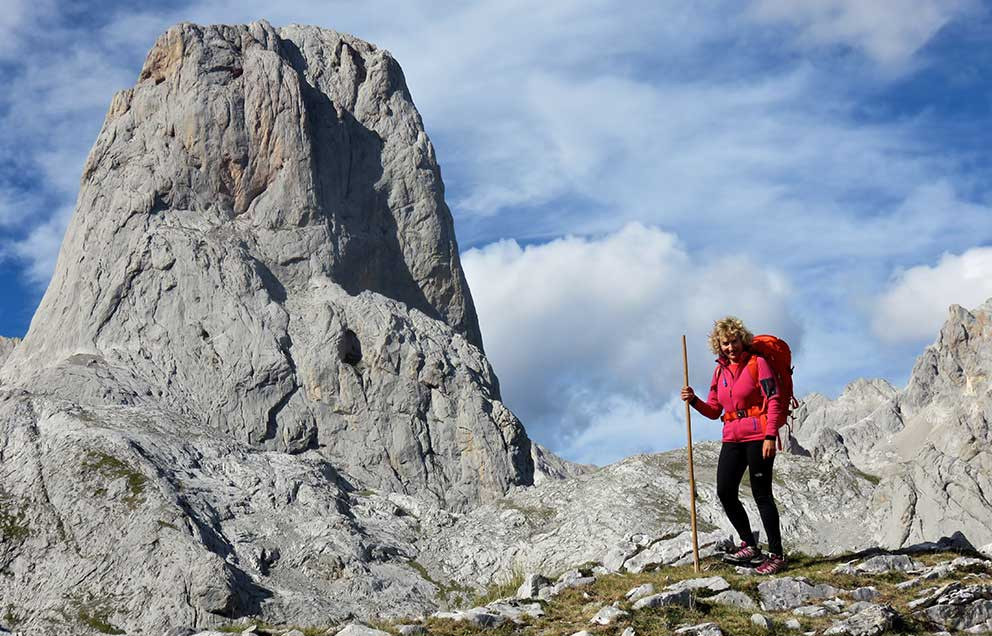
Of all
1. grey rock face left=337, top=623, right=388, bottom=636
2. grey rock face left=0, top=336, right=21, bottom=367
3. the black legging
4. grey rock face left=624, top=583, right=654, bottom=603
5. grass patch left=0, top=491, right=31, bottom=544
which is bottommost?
grey rock face left=337, top=623, right=388, bottom=636

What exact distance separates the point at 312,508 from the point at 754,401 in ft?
144

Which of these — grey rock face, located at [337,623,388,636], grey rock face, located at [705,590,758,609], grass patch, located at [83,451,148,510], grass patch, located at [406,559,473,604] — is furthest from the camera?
grass patch, located at [406,559,473,604]

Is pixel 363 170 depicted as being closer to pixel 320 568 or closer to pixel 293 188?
pixel 293 188

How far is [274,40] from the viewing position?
8638cm

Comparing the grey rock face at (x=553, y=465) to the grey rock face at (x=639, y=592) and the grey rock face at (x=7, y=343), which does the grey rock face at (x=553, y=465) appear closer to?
the grey rock face at (x=7, y=343)

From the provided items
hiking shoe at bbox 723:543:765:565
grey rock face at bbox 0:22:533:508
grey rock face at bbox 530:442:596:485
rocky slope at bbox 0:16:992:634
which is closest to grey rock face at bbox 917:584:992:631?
hiking shoe at bbox 723:543:765:565

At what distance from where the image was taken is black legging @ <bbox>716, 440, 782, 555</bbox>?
58.9 feet

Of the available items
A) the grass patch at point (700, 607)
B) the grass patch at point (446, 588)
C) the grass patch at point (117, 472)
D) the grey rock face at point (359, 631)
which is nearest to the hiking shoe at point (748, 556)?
the grass patch at point (700, 607)

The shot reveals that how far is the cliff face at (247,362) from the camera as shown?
52.4 meters

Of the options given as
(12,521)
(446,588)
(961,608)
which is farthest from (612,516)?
(961,608)

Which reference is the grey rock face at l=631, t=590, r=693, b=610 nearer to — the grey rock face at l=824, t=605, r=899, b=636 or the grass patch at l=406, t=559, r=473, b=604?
the grey rock face at l=824, t=605, r=899, b=636

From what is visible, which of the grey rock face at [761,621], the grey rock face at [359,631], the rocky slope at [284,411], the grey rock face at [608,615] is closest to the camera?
the grey rock face at [761,621]

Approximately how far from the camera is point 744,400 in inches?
712

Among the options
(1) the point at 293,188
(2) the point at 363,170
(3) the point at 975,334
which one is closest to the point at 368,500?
(1) the point at 293,188
